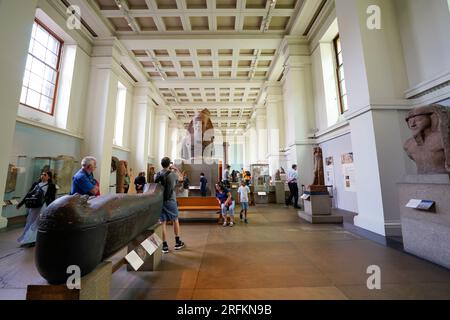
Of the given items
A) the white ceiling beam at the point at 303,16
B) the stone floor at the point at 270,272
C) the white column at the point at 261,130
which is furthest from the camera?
the white column at the point at 261,130

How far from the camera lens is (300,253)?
266 cm

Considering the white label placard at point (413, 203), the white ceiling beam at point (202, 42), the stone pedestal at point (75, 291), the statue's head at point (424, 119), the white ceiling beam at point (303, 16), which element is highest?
the white ceiling beam at point (202, 42)

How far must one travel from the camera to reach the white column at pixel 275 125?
1088 centimetres

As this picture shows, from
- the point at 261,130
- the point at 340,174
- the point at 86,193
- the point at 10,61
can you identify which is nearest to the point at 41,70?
the point at 10,61

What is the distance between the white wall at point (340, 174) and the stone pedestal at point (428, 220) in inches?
117

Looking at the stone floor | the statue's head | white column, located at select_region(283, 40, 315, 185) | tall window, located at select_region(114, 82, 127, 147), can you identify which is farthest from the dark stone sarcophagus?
tall window, located at select_region(114, 82, 127, 147)

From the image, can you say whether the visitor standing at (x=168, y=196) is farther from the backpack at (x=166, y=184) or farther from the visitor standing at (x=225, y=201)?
the visitor standing at (x=225, y=201)

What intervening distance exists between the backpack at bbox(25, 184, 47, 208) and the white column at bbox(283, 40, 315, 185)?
730cm

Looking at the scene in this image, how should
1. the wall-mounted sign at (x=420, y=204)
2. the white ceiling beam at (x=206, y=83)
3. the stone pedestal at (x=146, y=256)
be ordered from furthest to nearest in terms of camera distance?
the white ceiling beam at (x=206, y=83), the wall-mounted sign at (x=420, y=204), the stone pedestal at (x=146, y=256)

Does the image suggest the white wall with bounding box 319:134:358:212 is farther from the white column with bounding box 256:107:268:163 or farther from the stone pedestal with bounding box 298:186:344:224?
the white column with bounding box 256:107:268:163

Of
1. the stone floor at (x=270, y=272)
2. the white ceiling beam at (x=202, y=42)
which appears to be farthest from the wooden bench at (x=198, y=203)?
the white ceiling beam at (x=202, y=42)

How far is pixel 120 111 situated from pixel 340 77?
11.0 metres

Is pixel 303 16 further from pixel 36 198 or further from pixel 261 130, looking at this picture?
pixel 36 198
